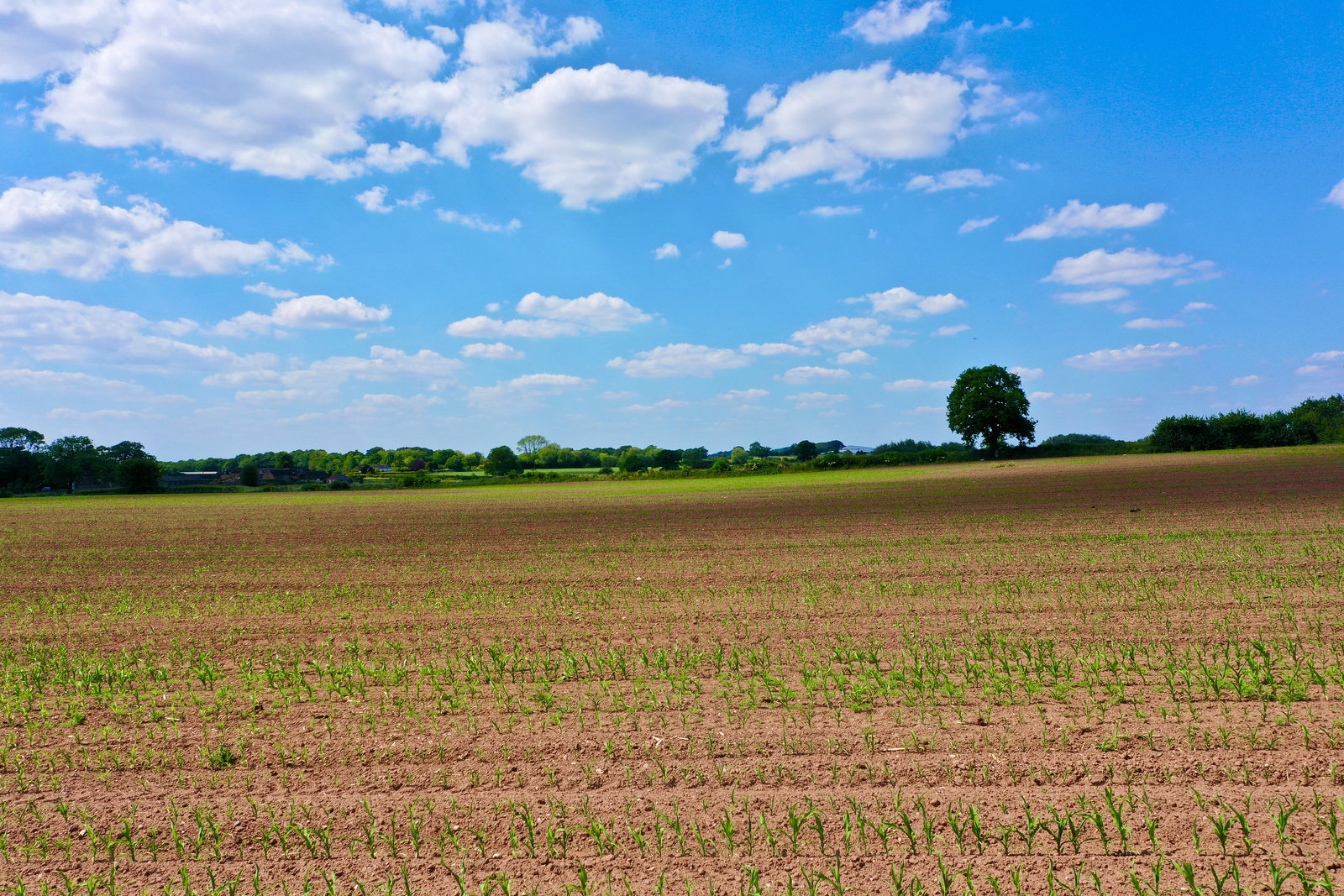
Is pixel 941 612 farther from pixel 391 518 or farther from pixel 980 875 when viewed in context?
pixel 391 518

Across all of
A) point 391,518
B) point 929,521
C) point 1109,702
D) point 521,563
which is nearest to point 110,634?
point 521,563

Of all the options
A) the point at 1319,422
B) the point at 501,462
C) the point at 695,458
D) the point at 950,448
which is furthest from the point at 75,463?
the point at 1319,422

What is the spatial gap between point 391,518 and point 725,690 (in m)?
36.0

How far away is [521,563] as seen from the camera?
20797 millimetres

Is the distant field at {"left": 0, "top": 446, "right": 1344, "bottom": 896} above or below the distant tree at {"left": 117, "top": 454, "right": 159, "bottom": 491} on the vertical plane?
below

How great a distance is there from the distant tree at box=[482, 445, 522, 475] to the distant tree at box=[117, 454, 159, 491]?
46662 millimetres

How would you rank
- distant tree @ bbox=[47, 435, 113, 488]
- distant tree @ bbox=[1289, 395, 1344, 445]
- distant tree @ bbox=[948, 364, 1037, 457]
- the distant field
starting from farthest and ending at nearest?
distant tree @ bbox=[47, 435, 113, 488] < distant tree @ bbox=[948, 364, 1037, 457] < distant tree @ bbox=[1289, 395, 1344, 445] < the distant field

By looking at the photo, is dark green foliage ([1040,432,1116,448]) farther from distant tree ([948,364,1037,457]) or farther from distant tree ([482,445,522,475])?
distant tree ([482,445,522,475])

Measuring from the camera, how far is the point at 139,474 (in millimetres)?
95938

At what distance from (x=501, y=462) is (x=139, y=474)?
50.4 meters

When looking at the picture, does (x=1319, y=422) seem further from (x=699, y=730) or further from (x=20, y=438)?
(x=20, y=438)

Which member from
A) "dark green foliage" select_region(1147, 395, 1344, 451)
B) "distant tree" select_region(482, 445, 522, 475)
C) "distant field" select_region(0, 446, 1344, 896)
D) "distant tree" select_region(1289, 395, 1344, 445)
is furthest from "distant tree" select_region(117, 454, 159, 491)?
"distant tree" select_region(1289, 395, 1344, 445)

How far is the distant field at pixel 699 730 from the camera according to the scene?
5031 millimetres

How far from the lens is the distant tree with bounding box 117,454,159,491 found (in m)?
95.6
